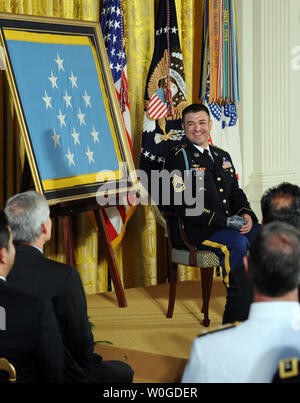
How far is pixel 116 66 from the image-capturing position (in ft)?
15.3

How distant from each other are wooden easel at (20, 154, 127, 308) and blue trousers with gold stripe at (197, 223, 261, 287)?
2.58 ft

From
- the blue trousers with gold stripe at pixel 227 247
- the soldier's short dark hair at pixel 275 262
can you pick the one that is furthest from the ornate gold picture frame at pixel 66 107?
the soldier's short dark hair at pixel 275 262

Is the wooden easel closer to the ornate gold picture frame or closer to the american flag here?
the ornate gold picture frame

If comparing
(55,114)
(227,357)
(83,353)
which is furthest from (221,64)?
(227,357)

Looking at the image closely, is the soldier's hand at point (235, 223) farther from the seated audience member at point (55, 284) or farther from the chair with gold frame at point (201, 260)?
the seated audience member at point (55, 284)

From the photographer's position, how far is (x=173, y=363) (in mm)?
3285

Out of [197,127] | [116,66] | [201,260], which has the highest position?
[116,66]

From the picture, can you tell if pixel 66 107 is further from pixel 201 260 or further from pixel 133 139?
pixel 201 260

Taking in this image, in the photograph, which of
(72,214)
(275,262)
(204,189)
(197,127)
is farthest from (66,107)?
(275,262)

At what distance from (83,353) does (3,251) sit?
1.64 ft

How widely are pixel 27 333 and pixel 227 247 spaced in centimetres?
202

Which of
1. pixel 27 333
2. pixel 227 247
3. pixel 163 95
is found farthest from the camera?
pixel 163 95


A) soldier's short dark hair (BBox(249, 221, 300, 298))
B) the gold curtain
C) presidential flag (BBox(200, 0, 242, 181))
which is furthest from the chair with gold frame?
soldier's short dark hair (BBox(249, 221, 300, 298))

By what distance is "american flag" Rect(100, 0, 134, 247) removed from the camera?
464 centimetres
